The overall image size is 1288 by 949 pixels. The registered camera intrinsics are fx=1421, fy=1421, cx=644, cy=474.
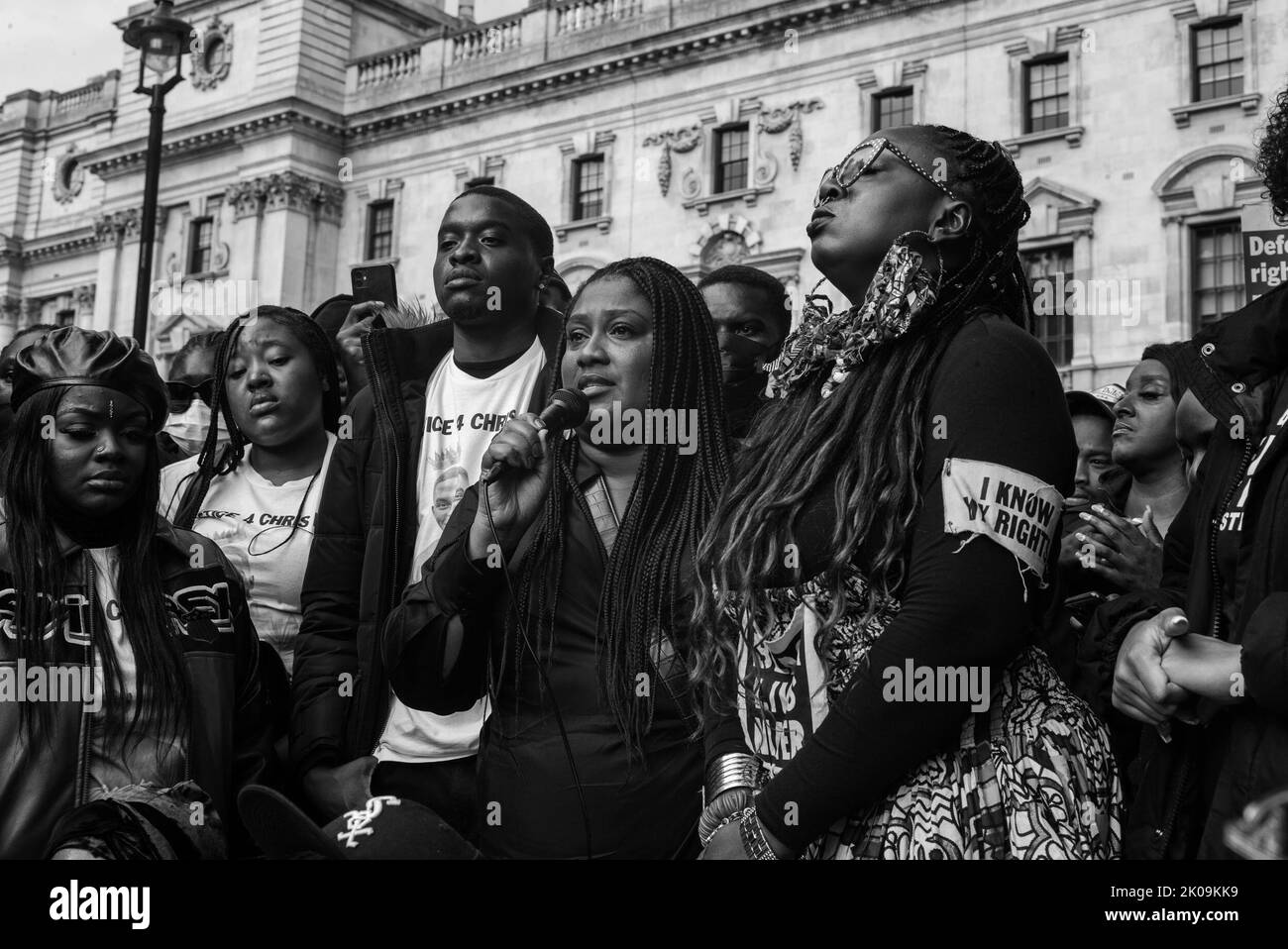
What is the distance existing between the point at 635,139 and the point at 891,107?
563 cm

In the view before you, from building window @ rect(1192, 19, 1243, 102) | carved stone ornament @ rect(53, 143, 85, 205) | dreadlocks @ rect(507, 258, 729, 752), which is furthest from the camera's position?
carved stone ornament @ rect(53, 143, 85, 205)

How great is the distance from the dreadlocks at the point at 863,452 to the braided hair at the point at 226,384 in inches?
99.6

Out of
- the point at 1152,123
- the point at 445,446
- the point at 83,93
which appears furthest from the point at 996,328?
the point at 83,93

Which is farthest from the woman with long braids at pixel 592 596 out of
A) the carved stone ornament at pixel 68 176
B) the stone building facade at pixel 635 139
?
the carved stone ornament at pixel 68 176

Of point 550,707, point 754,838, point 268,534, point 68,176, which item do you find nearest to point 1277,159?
point 754,838

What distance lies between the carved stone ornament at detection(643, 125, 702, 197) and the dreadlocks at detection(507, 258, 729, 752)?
24.7 metres

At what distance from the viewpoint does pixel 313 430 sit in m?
5.11

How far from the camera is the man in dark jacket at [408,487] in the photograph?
384 centimetres

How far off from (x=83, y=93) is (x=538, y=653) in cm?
3804

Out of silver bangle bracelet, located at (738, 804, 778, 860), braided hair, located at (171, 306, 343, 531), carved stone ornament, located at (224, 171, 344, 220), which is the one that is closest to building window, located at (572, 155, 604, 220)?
carved stone ornament, located at (224, 171, 344, 220)

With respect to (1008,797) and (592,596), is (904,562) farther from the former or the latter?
(592,596)

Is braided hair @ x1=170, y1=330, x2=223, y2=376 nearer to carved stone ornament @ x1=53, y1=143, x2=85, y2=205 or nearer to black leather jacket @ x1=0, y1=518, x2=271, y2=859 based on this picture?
black leather jacket @ x1=0, y1=518, x2=271, y2=859

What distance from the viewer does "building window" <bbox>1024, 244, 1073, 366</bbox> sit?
22969mm

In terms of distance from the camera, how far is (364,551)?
4.27m
